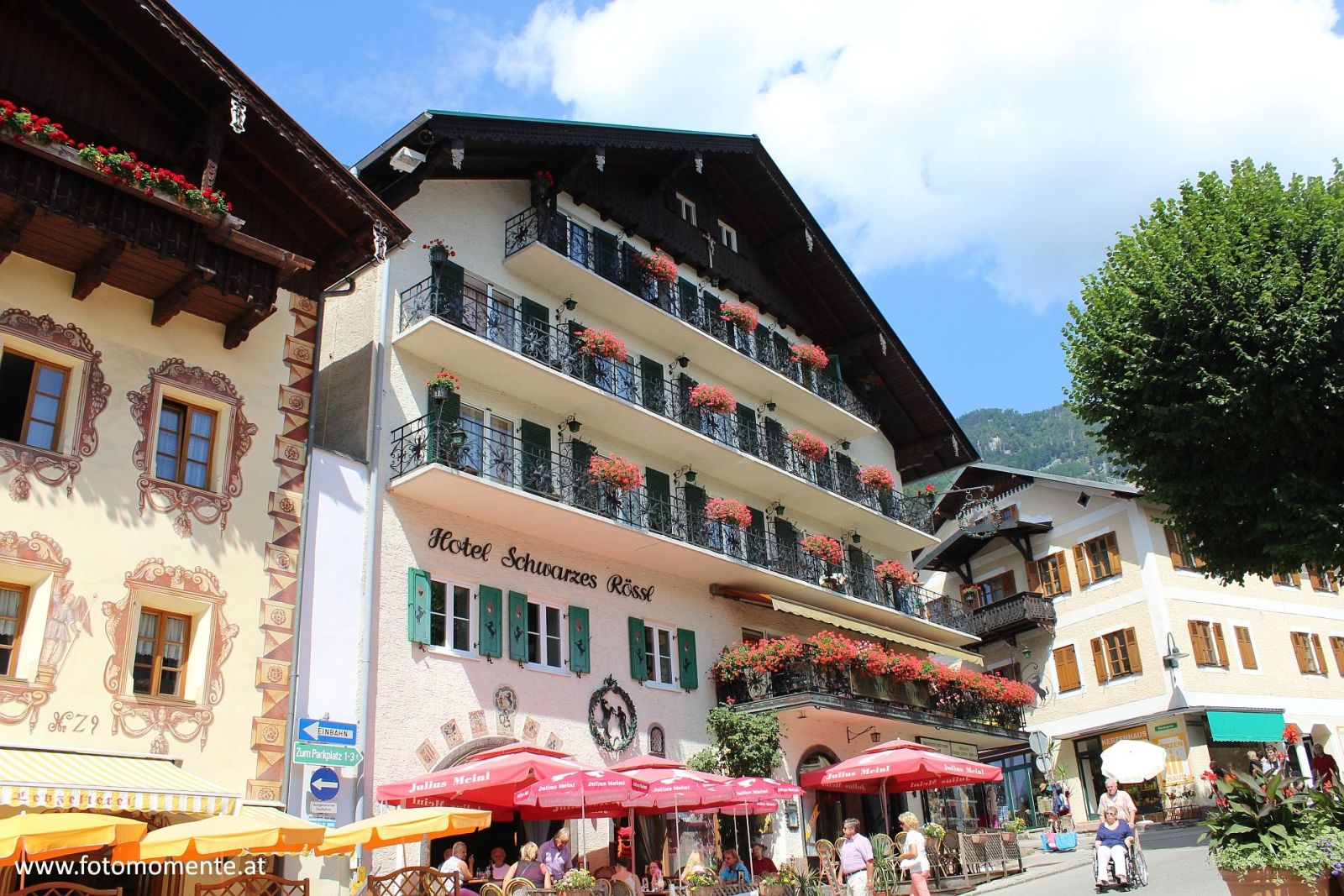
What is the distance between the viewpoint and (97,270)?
1345cm

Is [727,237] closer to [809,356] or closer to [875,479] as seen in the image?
[809,356]

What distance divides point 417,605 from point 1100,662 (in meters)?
26.4

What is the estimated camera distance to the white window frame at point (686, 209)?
2652 cm

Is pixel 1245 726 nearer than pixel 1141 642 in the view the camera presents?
Yes

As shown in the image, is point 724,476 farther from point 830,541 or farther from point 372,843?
point 372,843

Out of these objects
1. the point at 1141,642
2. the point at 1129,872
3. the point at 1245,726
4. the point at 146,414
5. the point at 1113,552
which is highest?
the point at 1113,552

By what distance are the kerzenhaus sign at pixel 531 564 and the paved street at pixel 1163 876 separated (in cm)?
831

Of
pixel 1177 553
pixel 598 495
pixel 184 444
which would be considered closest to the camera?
pixel 184 444

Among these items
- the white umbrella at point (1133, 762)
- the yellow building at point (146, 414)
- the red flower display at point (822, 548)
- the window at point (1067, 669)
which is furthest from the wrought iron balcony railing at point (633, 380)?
the window at point (1067, 669)

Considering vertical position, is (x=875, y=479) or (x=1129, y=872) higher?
(x=875, y=479)

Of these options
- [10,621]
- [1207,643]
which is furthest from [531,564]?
[1207,643]

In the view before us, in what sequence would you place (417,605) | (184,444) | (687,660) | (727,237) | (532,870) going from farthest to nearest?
(727,237)
(687,660)
(417,605)
(532,870)
(184,444)

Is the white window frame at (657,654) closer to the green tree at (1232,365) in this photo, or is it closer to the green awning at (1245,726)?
the green tree at (1232,365)

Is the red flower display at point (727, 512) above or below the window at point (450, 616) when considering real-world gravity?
above
